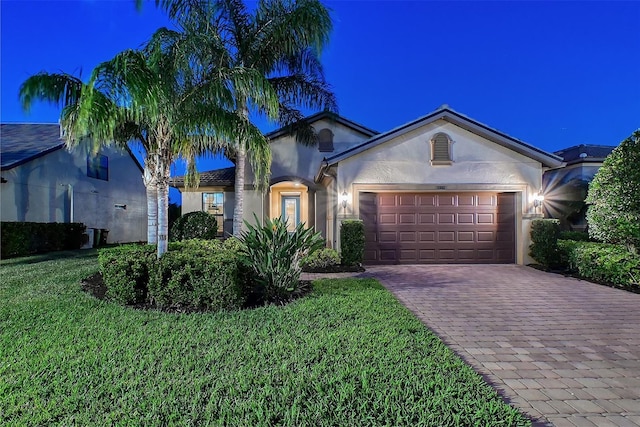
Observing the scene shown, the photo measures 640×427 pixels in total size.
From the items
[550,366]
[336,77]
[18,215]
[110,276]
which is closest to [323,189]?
[110,276]

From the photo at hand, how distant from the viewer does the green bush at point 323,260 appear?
31.0 ft

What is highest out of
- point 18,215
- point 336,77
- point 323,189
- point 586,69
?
point 336,77

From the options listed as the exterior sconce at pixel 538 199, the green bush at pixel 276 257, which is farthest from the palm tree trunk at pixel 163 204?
the exterior sconce at pixel 538 199

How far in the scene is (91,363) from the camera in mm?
3266

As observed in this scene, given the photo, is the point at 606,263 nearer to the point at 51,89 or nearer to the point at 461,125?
the point at 461,125

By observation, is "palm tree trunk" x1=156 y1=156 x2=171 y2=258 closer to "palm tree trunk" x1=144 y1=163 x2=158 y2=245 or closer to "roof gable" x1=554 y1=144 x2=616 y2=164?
"palm tree trunk" x1=144 y1=163 x2=158 y2=245

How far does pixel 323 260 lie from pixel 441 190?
14.9 ft

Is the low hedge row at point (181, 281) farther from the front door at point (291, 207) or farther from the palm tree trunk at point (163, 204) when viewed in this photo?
the front door at point (291, 207)

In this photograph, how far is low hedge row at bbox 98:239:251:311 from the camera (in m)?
5.18

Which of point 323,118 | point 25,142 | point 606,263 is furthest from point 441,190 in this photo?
point 25,142

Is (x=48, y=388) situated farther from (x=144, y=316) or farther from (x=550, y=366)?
(x=550, y=366)

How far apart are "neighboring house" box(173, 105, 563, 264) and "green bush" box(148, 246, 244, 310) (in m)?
5.46

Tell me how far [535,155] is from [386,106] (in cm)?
9127

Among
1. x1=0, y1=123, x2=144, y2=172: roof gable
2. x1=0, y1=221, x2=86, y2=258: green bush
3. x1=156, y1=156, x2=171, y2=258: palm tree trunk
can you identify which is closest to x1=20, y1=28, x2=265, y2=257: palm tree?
x1=156, y1=156, x2=171, y2=258: palm tree trunk
